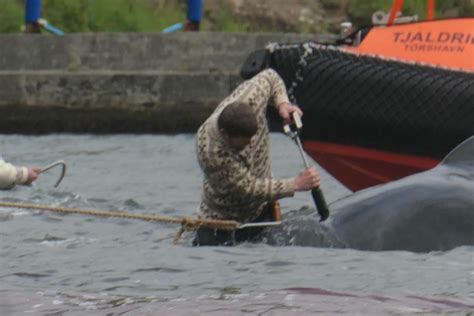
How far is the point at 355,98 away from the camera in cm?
1302

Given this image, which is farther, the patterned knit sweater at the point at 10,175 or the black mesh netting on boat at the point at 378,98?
the black mesh netting on boat at the point at 378,98

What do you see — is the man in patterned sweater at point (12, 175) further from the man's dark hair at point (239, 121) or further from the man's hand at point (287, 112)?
the man's hand at point (287, 112)

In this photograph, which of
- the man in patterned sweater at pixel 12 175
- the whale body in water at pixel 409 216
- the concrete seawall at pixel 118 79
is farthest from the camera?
the concrete seawall at pixel 118 79

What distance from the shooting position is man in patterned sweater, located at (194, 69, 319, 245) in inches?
439

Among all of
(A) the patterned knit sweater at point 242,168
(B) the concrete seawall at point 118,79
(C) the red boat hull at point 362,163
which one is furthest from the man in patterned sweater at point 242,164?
(B) the concrete seawall at point 118,79

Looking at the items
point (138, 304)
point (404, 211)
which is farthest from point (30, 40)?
point (138, 304)

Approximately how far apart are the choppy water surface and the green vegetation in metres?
8.12

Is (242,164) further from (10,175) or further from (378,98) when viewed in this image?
(378,98)

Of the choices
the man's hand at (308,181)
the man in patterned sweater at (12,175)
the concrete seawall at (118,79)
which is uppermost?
the man in patterned sweater at (12,175)

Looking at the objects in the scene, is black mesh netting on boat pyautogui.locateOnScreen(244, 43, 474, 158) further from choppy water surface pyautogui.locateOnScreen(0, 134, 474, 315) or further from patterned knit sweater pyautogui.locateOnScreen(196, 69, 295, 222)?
choppy water surface pyautogui.locateOnScreen(0, 134, 474, 315)

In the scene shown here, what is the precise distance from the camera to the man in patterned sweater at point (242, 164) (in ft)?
36.6

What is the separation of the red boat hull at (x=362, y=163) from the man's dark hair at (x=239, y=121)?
99.4 inches

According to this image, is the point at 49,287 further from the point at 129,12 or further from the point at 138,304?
the point at 129,12

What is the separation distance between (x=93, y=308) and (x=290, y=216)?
12.4 ft
